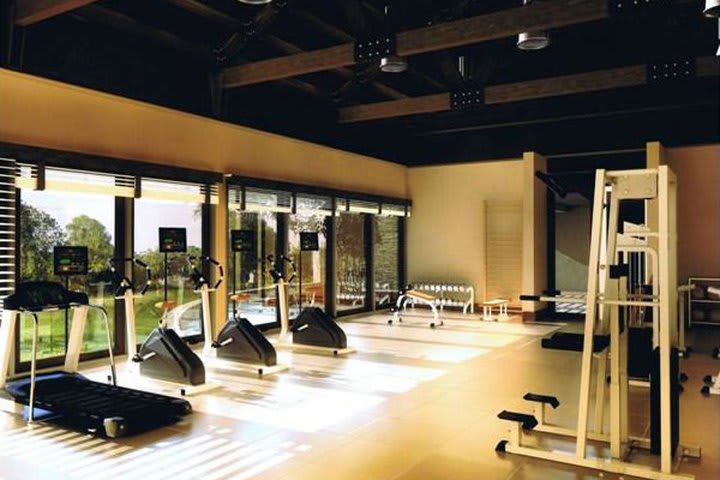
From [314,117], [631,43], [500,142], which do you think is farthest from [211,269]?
[631,43]

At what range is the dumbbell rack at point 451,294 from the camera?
11.1 metres

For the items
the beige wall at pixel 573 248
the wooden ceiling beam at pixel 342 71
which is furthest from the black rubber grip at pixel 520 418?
the beige wall at pixel 573 248

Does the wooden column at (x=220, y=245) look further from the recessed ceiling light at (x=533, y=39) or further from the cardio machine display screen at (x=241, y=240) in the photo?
the recessed ceiling light at (x=533, y=39)

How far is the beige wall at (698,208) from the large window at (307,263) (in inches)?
233

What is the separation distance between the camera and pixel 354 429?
425cm

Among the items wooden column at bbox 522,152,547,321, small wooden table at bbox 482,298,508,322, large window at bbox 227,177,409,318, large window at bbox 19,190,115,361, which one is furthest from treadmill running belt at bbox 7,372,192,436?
wooden column at bbox 522,152,547,321

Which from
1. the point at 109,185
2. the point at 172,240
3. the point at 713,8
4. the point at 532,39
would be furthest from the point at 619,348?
the point at 109,185

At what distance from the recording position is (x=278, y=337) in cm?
820

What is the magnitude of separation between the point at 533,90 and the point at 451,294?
4.53 m

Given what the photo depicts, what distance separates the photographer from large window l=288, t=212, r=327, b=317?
9.22 meters

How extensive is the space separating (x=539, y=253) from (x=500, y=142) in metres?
2.25

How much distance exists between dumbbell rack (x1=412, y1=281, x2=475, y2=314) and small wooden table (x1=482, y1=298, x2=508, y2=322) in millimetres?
346

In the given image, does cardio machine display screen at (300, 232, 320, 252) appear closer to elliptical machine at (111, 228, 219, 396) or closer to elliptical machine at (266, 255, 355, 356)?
elliptical machine at (266, 255, 355, 356)

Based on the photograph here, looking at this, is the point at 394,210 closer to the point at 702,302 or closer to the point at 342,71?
the point at 342,71
